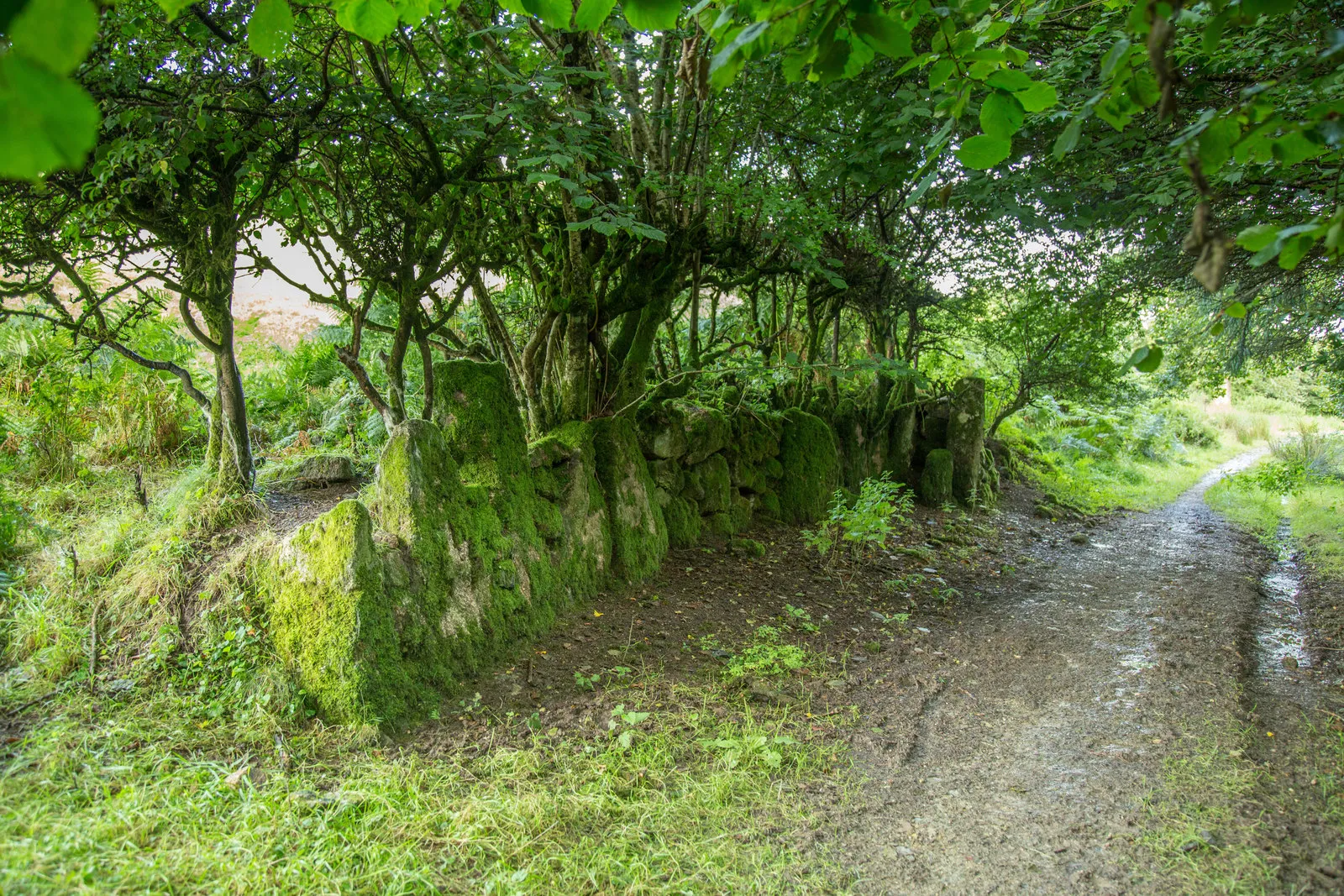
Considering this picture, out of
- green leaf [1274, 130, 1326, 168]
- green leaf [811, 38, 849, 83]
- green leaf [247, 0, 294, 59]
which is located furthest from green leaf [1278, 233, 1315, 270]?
green leaf [247, 0, 294, 59]

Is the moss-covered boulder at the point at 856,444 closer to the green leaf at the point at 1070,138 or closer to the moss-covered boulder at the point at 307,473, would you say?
the moss-covered boulder at the point at 307,473

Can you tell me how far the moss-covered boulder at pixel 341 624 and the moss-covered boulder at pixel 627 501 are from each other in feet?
7.12

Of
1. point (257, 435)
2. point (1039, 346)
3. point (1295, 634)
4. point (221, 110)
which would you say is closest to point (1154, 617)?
point (1295, 634)

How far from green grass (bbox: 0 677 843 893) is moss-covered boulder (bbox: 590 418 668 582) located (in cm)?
218

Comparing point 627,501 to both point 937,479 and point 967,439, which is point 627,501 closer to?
point 937,479

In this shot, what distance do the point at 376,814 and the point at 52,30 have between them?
8.39 ft

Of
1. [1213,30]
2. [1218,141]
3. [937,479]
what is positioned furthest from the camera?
[937,479]

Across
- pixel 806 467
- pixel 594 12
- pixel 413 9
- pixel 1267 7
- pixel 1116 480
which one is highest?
pixel 413 9

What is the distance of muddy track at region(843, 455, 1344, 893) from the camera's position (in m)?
2.52

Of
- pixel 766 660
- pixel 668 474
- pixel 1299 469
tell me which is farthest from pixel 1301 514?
pixel 766 660

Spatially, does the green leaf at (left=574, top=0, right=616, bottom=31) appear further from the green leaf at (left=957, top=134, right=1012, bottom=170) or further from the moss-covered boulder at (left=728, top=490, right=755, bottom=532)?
the moss-covered boulder at (left=728, top=490, right=755, bottom=532)

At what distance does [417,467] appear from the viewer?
12.4 ft

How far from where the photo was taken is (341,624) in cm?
315

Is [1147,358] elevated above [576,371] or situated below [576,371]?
below
